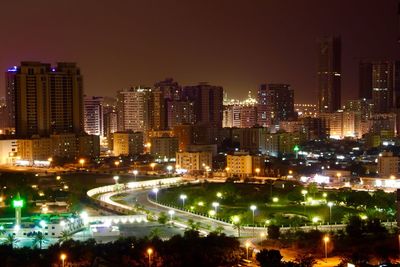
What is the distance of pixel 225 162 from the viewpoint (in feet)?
53.2

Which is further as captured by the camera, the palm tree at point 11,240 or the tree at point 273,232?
the tree at point 273,232

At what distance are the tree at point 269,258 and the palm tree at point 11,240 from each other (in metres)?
2.46

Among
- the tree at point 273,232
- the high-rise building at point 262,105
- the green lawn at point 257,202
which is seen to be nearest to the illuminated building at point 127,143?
the green lawn at point 257,202

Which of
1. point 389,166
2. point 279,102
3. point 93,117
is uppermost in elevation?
point 279,102

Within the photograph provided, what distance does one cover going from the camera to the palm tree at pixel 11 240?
7.21 m

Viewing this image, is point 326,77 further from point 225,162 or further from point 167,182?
point 167,182

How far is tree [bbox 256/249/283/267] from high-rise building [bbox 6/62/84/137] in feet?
38.6

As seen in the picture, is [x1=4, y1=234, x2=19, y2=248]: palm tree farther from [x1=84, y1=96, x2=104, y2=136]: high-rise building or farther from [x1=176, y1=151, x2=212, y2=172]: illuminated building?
[x1=84, y1=96, x2=104, y2=136]: high-rise building

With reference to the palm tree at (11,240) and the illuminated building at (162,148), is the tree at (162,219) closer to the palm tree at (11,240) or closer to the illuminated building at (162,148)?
the palm tree at (11,240)

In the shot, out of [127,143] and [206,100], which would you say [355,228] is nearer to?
[127,143]

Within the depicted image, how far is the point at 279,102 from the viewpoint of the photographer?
28.8 metres

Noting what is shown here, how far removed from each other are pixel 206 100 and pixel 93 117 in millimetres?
3888

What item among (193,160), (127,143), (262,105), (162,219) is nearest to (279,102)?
→ (262,105)

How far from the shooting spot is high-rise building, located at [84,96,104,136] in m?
23.7
